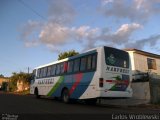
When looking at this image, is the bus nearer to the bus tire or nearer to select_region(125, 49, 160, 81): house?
the bus tire

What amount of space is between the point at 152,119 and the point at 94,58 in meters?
6.84

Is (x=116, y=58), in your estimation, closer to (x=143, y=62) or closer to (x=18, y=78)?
(x=143, y=62)

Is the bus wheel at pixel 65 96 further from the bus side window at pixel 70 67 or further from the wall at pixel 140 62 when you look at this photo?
the wall at pixel 140 62

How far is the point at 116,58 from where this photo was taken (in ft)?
54.8

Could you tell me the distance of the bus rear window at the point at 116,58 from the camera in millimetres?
16219

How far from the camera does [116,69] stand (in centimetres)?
1652

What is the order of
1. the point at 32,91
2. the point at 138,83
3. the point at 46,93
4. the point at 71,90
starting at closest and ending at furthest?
the point at 71,90 < the point at 138,83 < the point at 46,93 < the point at 32,91

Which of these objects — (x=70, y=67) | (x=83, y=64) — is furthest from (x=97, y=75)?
(x=70, y=67)

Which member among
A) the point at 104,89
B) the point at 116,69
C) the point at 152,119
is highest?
the point at 116,69

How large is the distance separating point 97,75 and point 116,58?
174cm

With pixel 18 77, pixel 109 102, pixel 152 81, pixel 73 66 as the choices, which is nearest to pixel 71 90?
pixel 73 66

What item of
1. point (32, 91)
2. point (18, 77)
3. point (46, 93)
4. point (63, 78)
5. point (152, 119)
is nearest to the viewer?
point (152, 119)

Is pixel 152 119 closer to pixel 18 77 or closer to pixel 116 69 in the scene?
pixel 116 69

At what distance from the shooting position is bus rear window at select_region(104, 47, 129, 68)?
16219 millimetres
